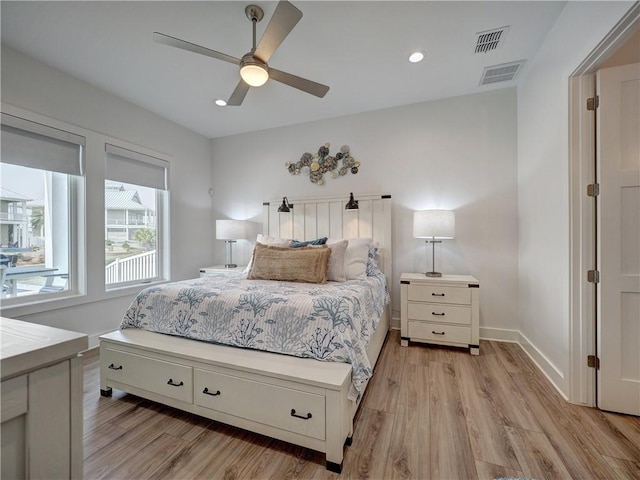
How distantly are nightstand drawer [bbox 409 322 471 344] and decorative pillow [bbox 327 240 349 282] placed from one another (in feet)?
3.15

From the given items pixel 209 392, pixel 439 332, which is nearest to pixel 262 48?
pixel 209 392

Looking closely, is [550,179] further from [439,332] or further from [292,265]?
[292,265]

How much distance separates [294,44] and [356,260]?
1.96 meters

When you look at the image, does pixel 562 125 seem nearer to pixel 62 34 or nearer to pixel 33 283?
pixel 62 34

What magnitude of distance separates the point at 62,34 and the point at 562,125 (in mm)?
3836

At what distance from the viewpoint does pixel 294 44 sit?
7.47 feet

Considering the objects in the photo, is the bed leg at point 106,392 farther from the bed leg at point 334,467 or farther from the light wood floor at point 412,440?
the bed leg at point 334,467

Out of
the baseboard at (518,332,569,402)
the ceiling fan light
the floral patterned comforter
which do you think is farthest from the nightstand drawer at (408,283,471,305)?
the ceiling fan light

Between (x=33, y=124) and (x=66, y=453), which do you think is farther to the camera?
(x=33, y=124)

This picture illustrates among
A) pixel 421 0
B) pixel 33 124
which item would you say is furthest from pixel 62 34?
pixel 421 0

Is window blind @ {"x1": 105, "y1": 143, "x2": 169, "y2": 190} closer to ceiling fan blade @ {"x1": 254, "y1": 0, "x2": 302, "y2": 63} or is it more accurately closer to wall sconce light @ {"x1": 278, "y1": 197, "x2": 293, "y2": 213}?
wall sconce light @ {"x1": 278, "y1": 197, "x2": 293, "y2": 213}

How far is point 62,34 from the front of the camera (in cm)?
215

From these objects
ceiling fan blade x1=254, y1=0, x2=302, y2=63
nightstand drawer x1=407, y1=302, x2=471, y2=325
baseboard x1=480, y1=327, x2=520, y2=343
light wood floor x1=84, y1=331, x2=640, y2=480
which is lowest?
light wood floor x1=84, y1=331, x2=640, y2=480

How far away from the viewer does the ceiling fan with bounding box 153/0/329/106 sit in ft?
5.17
